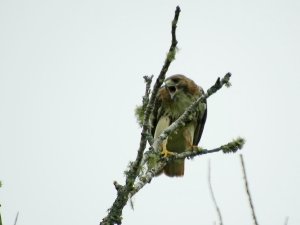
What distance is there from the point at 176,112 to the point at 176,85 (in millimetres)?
633

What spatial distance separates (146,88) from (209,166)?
0.81 meters

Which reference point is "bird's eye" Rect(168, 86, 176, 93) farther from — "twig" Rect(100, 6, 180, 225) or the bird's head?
"twig" Rect(100, 6, 180, 225)

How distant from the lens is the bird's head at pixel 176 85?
7530 mm

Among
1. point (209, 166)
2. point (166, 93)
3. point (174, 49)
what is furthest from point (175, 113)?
point (174, 49)

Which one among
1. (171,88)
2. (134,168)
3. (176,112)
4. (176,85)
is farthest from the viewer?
(176,85)

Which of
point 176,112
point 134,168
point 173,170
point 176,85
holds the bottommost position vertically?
point 134,168

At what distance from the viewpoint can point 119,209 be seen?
8.77 ft

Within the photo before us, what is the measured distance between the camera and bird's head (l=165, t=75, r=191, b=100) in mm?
7530

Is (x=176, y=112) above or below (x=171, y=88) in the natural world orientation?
below

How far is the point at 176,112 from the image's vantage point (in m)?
7.39

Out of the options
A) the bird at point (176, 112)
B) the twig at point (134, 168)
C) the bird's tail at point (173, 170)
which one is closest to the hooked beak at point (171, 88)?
the bird at point (176, 112)

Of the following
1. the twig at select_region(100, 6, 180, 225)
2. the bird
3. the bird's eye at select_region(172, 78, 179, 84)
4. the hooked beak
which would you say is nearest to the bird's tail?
the bird

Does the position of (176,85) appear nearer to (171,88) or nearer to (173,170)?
(171,88)

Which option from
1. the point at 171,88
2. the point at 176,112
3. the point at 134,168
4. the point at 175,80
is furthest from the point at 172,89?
the point at 134,168
